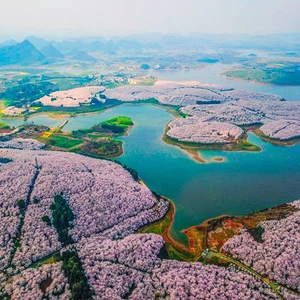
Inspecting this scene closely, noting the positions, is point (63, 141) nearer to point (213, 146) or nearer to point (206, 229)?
point (213, 146)

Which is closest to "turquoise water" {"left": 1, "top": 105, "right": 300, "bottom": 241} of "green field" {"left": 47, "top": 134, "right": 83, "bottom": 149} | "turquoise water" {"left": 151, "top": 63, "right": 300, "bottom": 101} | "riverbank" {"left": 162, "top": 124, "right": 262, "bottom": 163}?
"riverbank" {"left": 162, "top": 124, "right": 262, "bottom": 163}

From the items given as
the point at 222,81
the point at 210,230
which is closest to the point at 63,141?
the point at 210,230

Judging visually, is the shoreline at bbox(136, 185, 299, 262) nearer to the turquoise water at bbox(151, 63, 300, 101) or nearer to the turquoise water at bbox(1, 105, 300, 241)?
the turquoise water at bbox(1, 105, 300, 241)

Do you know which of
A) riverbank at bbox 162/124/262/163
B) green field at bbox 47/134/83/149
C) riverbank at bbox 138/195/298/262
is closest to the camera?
riverbank at bbox 138/195/298/262

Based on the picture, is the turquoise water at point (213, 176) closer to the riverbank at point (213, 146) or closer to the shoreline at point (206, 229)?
the shoreline at point (206, 229)

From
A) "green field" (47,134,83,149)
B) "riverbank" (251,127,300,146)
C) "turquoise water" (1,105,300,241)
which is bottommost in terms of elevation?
"riverbank" (251,127,300,146)

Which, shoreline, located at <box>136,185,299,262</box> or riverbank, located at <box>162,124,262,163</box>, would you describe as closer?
shoreline, located at <box>136,185,299,262</box>

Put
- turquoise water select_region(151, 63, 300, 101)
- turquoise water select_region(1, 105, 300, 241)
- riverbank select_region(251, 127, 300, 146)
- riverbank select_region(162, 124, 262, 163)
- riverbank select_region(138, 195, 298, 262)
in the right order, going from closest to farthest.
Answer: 1. riverbank select_region(138, 195, 298, 262)
2. turquoise water select_region(1, 105, 300, 241)
3. riverbank select_region(162, 124, 262, 163)
4. riverbank select_region(251, 127, 300, 146)
5. turquoise water select_region(151, 63, 300, 101)
